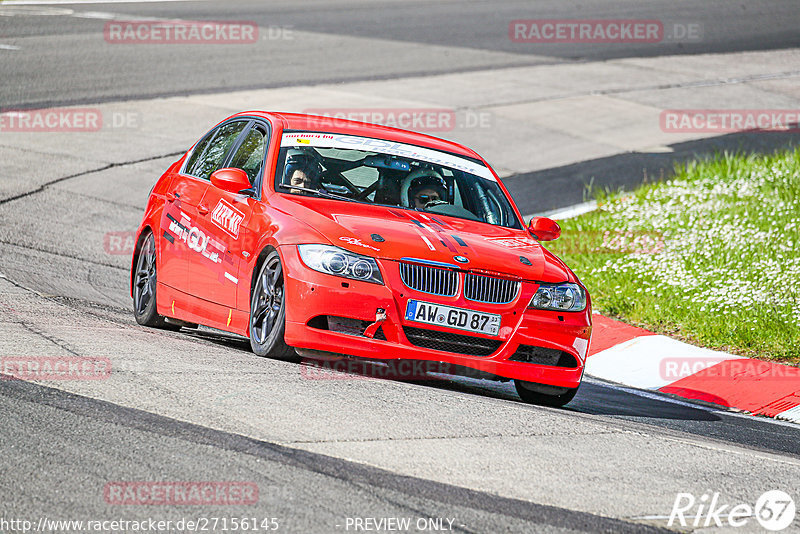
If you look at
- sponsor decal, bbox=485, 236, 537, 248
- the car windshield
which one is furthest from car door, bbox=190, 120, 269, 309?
sponsor decal, bbox=485, 236, 537, 248

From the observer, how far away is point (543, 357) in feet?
23.3

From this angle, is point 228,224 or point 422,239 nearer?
point 422,239

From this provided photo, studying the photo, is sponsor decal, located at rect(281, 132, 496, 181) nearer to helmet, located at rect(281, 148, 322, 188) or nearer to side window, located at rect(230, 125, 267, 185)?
helmet, located at rect(281, 148, 322, 188)

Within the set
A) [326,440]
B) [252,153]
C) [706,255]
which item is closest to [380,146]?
[252,153]

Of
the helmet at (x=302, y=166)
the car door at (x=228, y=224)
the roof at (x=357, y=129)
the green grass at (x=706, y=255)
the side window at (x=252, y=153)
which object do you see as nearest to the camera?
the car door at (x=228, y=224)

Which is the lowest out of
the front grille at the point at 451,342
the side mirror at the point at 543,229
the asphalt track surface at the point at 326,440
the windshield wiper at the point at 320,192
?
the asphalt track surface at the point at 326,440

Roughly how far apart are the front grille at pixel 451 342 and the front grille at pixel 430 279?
23 centimetres

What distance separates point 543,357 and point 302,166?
2.07 m

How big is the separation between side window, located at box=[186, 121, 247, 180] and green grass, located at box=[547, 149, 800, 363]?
4102mm

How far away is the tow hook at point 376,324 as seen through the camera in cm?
667

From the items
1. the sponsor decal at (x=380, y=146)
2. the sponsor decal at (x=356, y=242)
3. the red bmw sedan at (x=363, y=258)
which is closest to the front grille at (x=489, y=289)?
the red bmw sedan at (x=363, y=258)

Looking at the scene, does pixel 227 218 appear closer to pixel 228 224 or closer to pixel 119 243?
pixel 228 224

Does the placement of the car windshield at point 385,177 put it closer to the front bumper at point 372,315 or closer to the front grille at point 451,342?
the front bumper at point 372,315

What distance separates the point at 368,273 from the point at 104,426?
2.01 m
